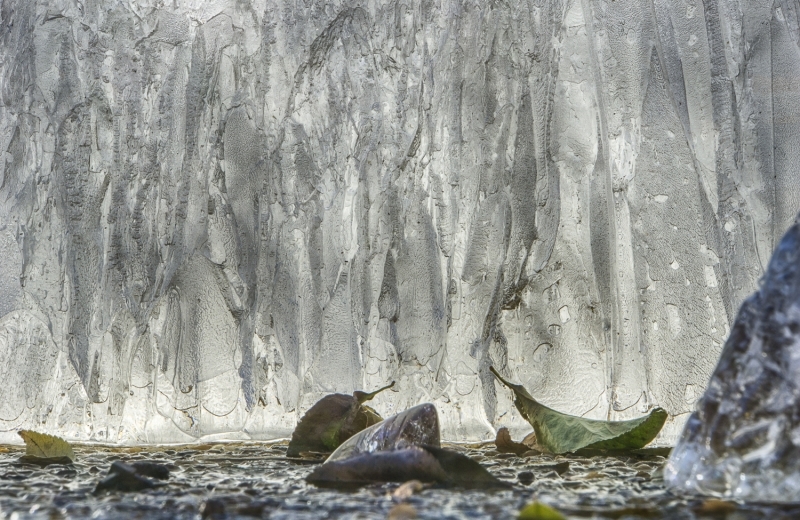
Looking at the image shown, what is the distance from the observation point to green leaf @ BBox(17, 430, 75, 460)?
96 centimetres

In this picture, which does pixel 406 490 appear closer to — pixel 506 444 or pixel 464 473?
pixel 464 473

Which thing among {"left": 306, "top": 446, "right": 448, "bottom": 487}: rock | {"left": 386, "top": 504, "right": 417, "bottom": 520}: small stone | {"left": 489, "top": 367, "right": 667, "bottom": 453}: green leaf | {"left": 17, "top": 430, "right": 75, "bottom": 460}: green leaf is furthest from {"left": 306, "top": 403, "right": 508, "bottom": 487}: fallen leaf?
{"left": 17, "top": 430, "right": 75, "bottom": 460}: green leaf

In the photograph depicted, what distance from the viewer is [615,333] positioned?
4.04ft

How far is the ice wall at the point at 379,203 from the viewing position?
1230mm

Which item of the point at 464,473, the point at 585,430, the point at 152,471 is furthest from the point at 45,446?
the point at 585,430

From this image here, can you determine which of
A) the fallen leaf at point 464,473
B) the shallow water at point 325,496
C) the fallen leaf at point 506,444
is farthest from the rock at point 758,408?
the fallen leaf at point 506,444

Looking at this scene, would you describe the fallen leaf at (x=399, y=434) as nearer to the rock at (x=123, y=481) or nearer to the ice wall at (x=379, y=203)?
the rock at (x=123, y=481)

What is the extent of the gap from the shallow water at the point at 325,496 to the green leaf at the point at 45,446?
0.03 meters

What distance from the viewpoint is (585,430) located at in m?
0.97

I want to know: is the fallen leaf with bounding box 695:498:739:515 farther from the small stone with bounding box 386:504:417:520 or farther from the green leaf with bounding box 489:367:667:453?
the green leaf with bounding box 489:367:667:453

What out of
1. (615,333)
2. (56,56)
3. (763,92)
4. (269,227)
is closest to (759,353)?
(615,333)

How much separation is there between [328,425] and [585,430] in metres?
0.34

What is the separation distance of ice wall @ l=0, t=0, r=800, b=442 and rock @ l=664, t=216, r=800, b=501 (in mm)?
586

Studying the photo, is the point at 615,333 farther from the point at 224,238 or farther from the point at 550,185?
the point at 224,238
